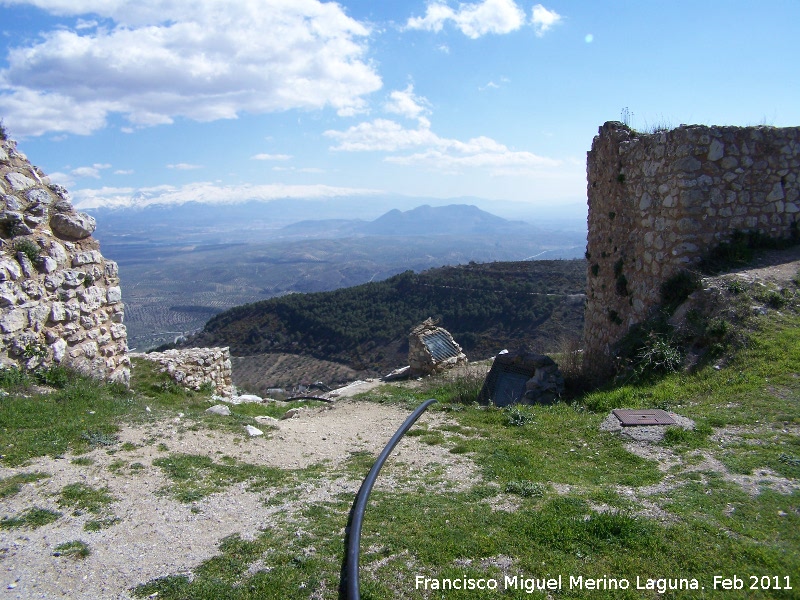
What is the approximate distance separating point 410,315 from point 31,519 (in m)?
31.3

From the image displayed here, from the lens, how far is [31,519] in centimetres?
448

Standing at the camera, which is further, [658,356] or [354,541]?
[658,356]

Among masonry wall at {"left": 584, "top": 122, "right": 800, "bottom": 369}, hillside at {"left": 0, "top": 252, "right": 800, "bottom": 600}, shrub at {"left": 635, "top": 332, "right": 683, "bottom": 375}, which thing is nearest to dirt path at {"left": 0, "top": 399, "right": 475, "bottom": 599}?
hillside at {"left": 0, "top": 252, "right": 800, "bottom": 600}

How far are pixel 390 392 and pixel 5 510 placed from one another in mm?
8312

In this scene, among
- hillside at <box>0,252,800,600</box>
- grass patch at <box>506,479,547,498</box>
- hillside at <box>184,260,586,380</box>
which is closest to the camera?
hillside at <box>0,252,800,600</box>

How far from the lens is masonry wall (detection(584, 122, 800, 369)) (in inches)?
337

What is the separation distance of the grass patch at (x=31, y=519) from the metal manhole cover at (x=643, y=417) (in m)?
5.83

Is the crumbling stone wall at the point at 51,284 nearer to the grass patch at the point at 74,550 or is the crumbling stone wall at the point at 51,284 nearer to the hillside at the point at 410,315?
the grass patch at the point at 74,550

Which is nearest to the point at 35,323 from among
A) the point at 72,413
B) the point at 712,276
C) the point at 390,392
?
the point at 72,413

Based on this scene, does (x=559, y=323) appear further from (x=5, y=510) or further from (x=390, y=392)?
(x=5, y=510)

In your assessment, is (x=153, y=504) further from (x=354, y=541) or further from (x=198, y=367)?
(x=198, y=367)

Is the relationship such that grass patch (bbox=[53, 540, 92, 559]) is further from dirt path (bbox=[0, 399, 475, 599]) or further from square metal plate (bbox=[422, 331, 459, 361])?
square metal plate (bbox=[422, 331, 459, 361])

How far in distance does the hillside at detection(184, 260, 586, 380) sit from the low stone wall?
1546 cm

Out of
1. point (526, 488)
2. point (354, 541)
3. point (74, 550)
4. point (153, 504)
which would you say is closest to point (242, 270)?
point (153, 504)
